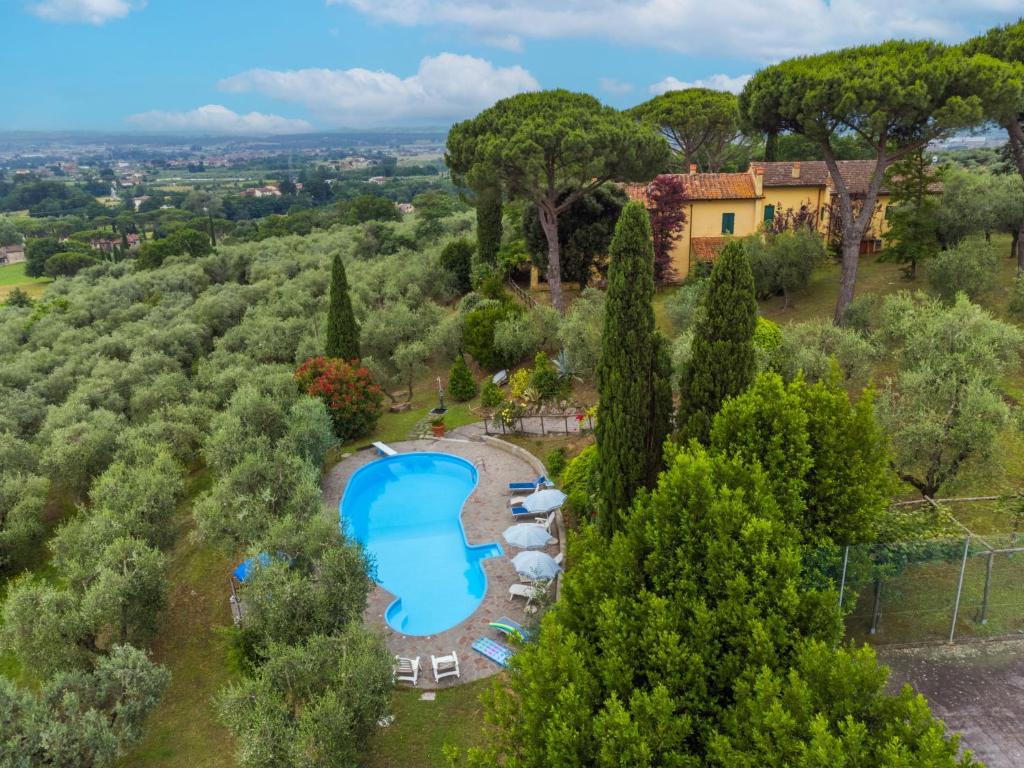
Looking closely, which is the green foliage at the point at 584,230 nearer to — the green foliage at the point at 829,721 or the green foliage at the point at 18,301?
the green foliage at the point at 829,721

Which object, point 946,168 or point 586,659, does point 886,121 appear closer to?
point 946,168

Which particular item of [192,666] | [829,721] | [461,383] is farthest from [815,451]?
[461,383]

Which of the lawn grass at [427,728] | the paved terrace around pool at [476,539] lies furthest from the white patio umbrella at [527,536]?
the lawn grass at [427,728]

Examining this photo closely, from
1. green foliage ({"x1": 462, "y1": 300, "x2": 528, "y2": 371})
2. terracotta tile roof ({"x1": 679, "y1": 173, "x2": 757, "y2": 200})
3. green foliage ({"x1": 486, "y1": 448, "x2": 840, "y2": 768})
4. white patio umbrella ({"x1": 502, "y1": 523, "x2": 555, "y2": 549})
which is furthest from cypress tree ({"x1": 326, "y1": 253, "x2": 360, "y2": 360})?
green foliage ({"x1": 486, "y1": 448, "x2": 840, "y2": 768})

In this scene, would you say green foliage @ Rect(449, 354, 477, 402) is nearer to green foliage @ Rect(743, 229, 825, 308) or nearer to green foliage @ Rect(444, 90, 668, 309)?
green foliage @ Rect(444, 90, 668, 309)

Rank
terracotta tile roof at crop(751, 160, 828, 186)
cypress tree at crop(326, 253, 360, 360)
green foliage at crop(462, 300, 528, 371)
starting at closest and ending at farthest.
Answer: cypress tree at crop(326, 253, 360, 360), green foliage at crop(462, 300, 528, 371), terracotta tile roof at crop(751, 160, 828, 186)
